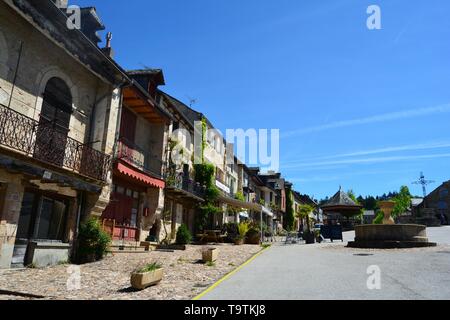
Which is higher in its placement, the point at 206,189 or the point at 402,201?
the point at 402,201

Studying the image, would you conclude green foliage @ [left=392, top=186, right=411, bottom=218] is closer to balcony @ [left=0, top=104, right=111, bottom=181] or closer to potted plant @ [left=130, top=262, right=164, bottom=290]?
balcony @ [left=0, top=104, right=111, bottom=181]

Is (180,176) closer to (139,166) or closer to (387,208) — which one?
(139,166)

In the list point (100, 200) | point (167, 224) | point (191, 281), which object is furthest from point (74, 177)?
point (167, 224)

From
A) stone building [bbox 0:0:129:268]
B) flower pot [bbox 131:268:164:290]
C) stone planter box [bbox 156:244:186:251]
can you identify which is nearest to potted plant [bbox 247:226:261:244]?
stone planter box [bbox 156:244:186:251]

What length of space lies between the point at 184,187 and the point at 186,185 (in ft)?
1.36

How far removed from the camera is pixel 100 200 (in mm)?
13305

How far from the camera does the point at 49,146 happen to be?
11266 mm

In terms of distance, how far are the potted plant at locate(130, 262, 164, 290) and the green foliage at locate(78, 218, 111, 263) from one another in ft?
15.5

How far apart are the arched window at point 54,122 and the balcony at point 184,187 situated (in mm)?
8736

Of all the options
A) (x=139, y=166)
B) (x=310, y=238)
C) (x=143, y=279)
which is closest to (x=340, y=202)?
(x=310, y=238)

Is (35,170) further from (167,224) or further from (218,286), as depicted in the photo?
(167,224)

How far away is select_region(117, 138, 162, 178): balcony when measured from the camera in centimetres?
1695

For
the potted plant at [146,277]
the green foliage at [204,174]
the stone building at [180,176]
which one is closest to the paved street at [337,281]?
the potted plant at [146,277]
